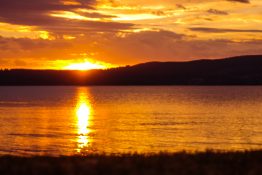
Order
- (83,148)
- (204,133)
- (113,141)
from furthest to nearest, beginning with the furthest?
(204,133), (113,141), (83,148)

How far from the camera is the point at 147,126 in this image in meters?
67.8

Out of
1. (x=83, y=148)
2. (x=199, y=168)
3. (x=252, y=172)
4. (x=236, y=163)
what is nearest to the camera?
(x=252, y=172)

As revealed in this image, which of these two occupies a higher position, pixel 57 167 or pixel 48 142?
pixel 57 167

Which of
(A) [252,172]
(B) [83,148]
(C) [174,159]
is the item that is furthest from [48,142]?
(A) [252,172]

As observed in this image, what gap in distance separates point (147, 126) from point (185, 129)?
24.4 ft

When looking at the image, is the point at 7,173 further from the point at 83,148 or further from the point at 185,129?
the point at 185,129

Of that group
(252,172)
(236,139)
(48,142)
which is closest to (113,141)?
(48,142)

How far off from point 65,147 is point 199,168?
2959 centimetres

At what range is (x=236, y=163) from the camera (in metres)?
17.7

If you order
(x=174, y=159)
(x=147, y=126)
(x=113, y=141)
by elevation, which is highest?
(x=174, y=159)

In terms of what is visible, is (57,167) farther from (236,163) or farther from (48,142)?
(48,142)

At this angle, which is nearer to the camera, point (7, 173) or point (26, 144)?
point (7, 173)

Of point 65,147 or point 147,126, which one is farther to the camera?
point 147,126

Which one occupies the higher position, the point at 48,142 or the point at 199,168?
the point at 199,168
